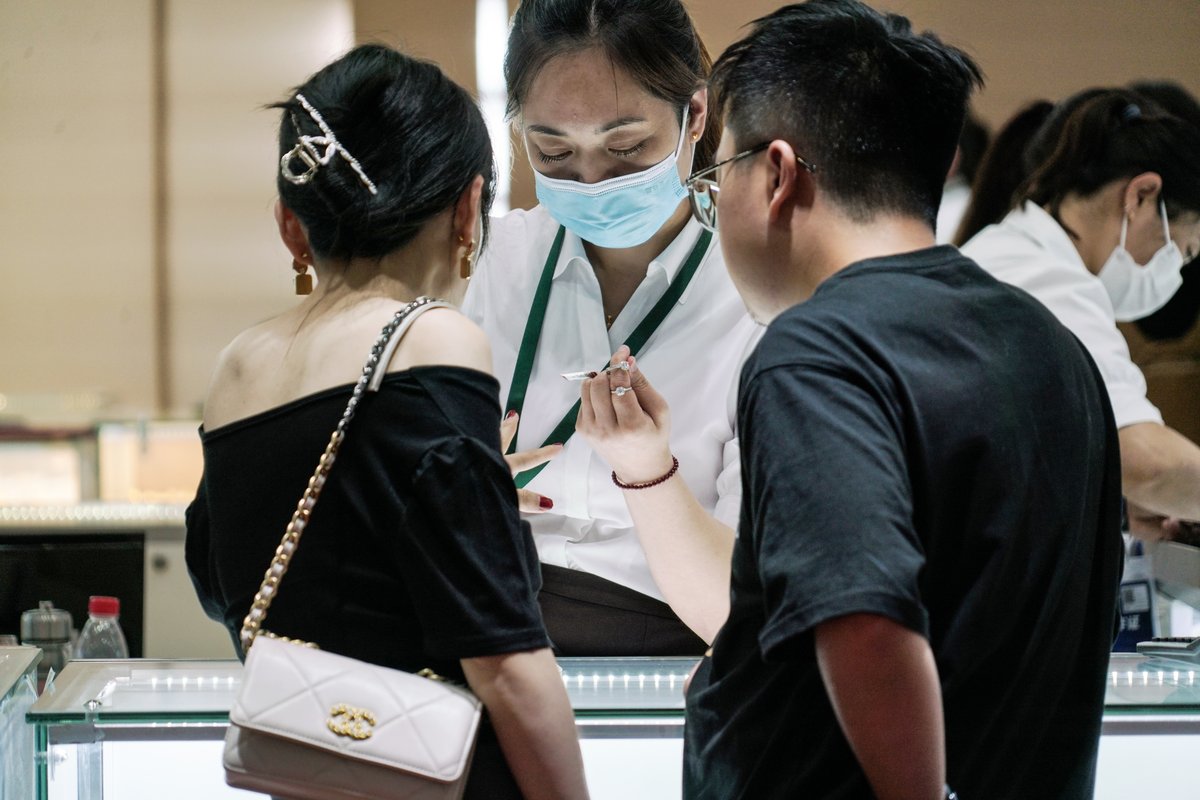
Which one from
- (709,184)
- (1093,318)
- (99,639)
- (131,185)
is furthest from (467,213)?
(131,185)

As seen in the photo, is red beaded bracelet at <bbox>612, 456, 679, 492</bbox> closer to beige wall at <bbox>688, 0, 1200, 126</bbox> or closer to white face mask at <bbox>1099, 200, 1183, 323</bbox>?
white face mask at <bbox>1099, 200, 1183, 323</bbox>

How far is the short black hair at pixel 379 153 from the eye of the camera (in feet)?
4.00

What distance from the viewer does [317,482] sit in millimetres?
1133

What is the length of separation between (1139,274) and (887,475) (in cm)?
248

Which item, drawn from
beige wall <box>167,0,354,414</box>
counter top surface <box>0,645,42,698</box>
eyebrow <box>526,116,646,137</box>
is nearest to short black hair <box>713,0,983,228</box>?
eyebrow <box>526,116,646,137</box>

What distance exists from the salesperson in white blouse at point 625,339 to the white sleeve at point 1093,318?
110 cm

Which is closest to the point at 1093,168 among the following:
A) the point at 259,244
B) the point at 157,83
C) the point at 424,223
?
the point at 424,223

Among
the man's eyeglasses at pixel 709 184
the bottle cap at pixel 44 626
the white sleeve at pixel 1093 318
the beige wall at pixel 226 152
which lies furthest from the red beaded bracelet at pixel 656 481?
the beige wall at pixel 226 152

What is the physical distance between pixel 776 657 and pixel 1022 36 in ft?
12.3

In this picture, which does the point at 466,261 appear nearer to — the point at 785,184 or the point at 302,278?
the point at 302,278

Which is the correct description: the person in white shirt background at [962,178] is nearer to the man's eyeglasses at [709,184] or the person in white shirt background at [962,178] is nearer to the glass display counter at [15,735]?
the man's eyeglasses at [709,184]

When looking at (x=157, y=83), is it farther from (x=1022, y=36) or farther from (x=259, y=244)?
(x=1022, y=36)

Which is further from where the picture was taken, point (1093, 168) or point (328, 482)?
point (1093, 168)

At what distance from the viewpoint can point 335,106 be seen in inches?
48.4
